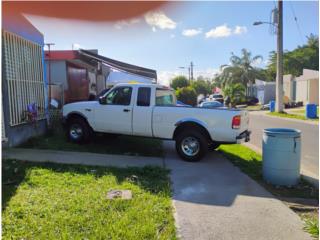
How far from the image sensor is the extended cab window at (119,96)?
8.78 metres

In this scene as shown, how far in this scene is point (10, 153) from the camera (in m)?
7.82

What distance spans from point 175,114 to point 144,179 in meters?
2.40

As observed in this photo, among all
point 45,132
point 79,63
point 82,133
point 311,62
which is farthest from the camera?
point 311,62

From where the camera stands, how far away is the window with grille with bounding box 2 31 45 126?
8.70 meters

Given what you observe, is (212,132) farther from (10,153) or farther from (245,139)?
(10,153)

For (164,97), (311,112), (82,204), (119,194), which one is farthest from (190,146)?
(311,112)

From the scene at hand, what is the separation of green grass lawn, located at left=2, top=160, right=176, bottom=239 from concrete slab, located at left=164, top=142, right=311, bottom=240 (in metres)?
0.27

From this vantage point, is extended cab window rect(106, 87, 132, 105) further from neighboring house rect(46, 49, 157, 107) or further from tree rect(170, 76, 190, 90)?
tree rect(170, 76, 190, 90)

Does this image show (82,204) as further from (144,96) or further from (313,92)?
(313,92)

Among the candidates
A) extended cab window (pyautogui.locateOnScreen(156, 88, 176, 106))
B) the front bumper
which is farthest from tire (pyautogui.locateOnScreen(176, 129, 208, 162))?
extended cab window (pyautogui.locateOnScreen(156, 88, 176, 106))

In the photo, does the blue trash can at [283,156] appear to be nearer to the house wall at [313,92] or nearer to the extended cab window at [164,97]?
the extended cab window at [164,97]

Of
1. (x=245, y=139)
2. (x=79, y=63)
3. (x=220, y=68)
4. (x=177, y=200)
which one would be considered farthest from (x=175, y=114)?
(x=220, y=68)

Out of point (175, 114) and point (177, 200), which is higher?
point (175, 114)

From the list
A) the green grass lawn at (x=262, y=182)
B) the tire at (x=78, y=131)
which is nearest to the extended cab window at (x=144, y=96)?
the tire at (x=78, y=131)
